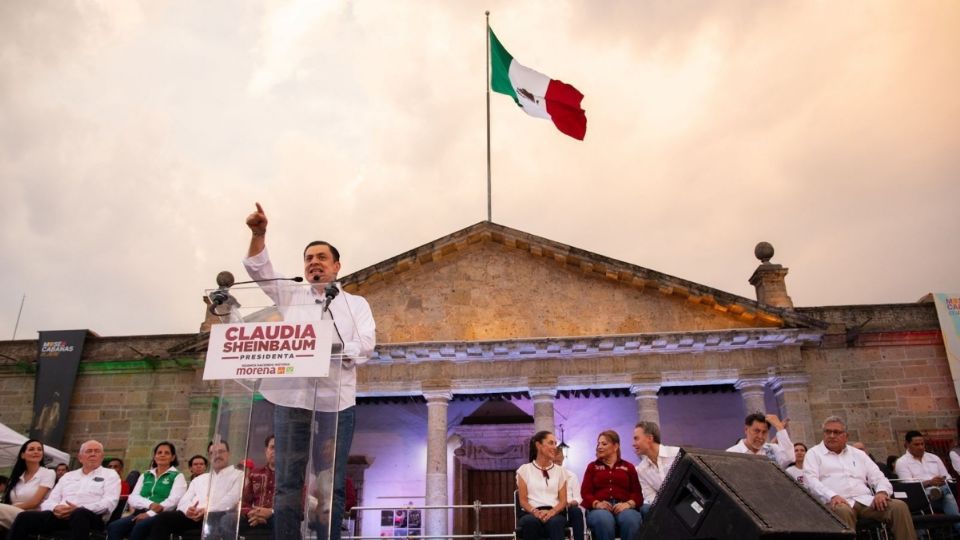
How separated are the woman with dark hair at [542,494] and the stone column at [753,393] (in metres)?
9.74

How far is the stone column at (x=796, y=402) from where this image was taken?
1531 centimetres

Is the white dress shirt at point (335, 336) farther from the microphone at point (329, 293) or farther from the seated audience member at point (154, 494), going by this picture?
the seated audience member at point (154, 494)

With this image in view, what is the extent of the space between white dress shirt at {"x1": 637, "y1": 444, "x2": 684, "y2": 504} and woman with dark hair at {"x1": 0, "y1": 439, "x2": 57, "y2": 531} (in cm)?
668

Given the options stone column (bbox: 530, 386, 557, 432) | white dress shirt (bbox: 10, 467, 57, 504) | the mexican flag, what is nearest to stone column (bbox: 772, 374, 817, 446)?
stone column (bbox: 530, 386, 557, 432)

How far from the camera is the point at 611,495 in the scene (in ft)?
24.4

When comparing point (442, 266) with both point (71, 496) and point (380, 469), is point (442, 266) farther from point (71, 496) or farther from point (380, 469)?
point (71, 496)

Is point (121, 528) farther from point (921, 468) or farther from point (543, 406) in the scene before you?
point (921, 468)

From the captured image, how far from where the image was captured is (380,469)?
19.5 m

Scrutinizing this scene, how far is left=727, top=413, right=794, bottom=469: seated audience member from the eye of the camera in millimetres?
7930

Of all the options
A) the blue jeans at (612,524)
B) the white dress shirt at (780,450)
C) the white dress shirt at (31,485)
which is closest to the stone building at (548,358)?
the white dress shirt at (780,450)

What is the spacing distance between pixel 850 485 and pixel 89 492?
8545 millimetres

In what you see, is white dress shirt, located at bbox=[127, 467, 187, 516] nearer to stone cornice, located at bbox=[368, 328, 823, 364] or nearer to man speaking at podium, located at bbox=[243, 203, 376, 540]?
man speaking at podium, located at bbox=[243, 203, 376, 540]

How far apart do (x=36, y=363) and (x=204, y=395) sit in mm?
5658

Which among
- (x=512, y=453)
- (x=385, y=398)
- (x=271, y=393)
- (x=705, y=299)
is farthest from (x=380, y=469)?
(x=271, y=393)
